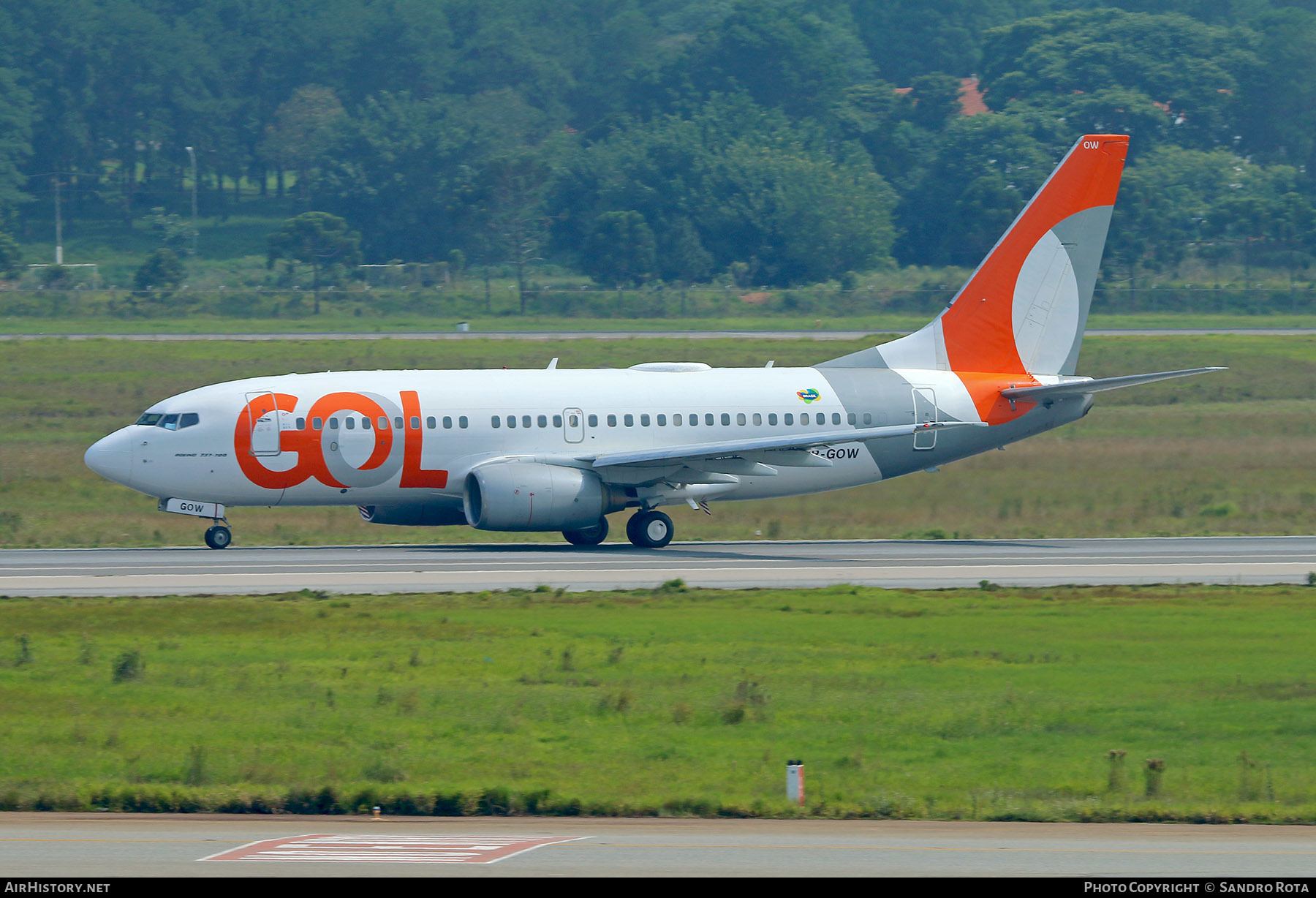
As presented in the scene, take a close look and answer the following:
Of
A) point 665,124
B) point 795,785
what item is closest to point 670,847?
point 795,785

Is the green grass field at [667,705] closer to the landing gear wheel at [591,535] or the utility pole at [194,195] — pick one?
the landing gear wheel at [591,535]

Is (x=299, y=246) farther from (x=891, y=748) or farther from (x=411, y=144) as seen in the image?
(x=891, y=748)

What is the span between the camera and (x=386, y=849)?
597 inches

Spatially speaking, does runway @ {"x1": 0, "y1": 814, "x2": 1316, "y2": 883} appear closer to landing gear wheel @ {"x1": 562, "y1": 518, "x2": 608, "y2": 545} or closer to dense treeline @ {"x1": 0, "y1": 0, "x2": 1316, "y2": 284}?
landing gear wheel @ {"x1": 562, "y1": 518, "x2": 608, "y2": 545}

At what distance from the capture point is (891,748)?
19.6 metres

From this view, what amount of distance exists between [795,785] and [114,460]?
2426cm

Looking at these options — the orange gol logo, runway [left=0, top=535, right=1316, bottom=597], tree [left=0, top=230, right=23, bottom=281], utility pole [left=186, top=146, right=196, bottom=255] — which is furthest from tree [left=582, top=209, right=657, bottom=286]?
the orange gol logo

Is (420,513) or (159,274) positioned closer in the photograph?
(420,513)

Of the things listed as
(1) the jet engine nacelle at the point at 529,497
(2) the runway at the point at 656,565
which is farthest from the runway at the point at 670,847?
(1) the jet engine nacelle at the point at 529,497

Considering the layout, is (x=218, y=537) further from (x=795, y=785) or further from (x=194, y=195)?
(x=194, y=195)

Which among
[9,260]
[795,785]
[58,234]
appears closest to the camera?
[795,785]

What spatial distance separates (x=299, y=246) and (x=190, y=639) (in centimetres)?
8774

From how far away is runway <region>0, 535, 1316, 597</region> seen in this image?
106 ft
